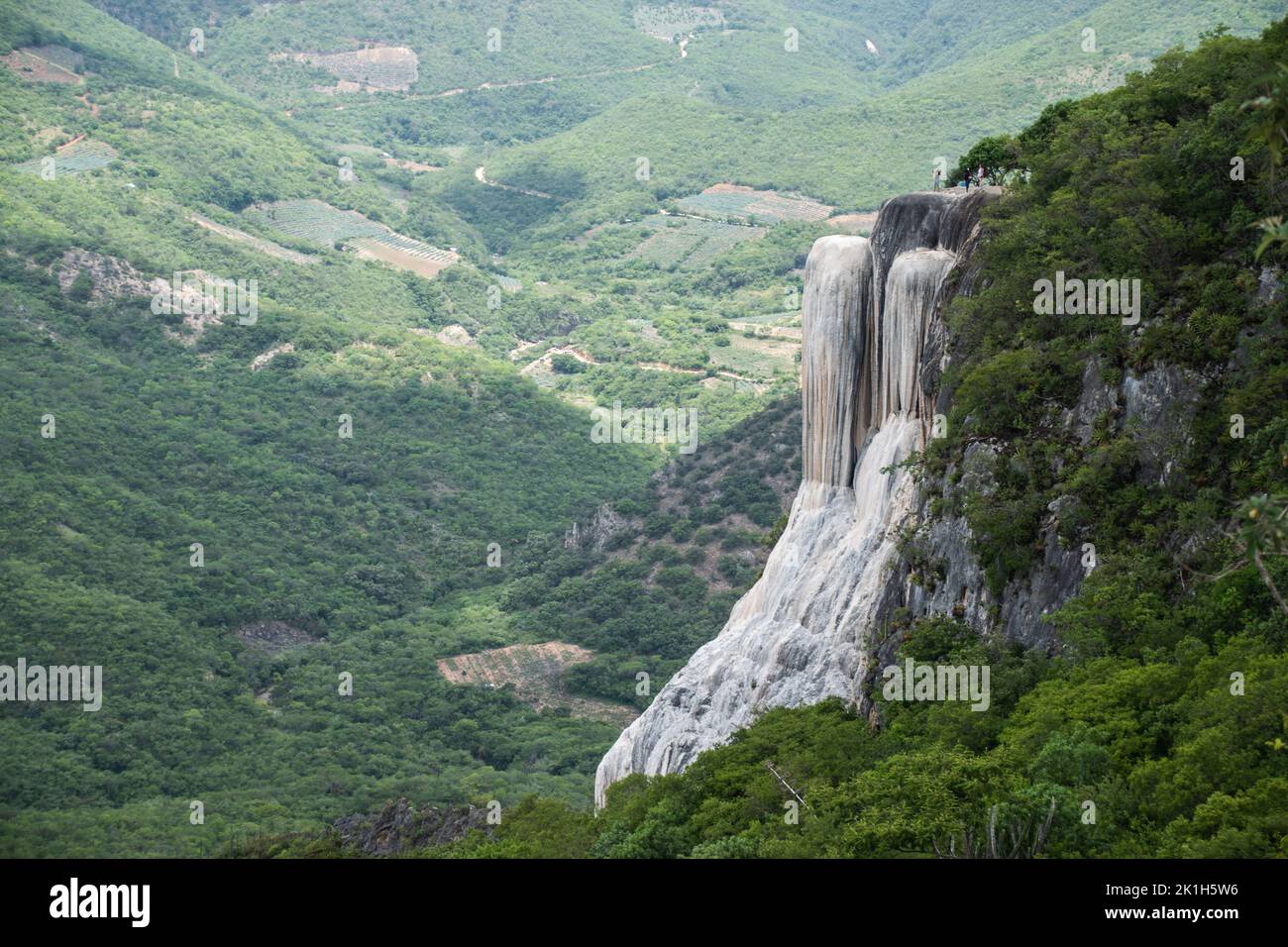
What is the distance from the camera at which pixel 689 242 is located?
17862 centimetres

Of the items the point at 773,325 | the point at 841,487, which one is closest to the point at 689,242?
the point at 773,325

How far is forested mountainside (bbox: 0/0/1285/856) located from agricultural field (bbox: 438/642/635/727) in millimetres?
290

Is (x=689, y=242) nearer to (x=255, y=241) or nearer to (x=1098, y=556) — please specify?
(x=255, y=241)

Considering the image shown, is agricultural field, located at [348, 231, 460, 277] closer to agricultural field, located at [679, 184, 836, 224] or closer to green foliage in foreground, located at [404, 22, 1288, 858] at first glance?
agricultural field, located at [679, 184, 836, 224]

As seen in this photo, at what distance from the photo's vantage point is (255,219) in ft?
522

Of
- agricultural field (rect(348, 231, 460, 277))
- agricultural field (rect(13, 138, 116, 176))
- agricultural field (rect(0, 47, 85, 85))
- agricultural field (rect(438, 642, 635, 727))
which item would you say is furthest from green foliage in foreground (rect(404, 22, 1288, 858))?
agricultural field (rect(0, 47, 85, 85))

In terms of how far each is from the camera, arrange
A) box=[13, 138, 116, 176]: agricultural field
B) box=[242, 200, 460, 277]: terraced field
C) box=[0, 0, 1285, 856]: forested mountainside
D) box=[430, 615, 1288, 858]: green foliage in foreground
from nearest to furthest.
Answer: box=[430, 615, 1288, 858]: green foliage in foreground < box=[0, 0, 1285, 856]: forested mountainside < box=[13, 138, 116, 176]: agricultural field < box=[242, 200, 460, 277]: terraced field

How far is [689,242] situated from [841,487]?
5670 inches

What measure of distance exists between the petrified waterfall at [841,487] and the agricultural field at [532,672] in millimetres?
33957

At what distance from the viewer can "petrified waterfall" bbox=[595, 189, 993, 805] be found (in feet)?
114

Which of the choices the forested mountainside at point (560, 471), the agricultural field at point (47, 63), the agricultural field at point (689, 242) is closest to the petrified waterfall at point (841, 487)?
the forested mountainside at point (560, 471)

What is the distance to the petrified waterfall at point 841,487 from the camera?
114 feet

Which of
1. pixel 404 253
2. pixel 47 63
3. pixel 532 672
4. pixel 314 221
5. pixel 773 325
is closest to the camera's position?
pixel 532 672

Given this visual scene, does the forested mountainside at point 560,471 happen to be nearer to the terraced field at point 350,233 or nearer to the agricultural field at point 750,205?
the agricultural field at point 750,205
